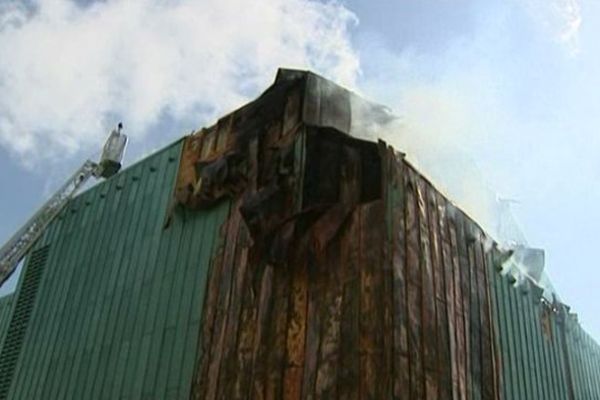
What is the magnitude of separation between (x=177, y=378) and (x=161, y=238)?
4.25 meters

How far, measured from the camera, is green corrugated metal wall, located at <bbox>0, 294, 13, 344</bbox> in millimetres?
23594

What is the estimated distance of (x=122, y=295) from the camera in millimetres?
18906

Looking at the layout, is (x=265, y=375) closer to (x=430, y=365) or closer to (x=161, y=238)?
(x=430, y=365)

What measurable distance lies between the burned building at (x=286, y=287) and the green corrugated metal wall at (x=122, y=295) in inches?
2.2

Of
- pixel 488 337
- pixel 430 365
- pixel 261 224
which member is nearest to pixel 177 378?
pixel 261 224

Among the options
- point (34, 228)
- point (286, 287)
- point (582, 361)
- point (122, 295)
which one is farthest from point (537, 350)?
point (34, 228)

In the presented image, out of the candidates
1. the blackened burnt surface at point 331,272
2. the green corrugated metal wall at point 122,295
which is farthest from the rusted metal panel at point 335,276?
the green corrugated metal wall at point 122,295

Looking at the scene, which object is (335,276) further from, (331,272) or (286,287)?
(286,287)

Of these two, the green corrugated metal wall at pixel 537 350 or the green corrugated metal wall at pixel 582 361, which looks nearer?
the green corrugated metal wall at pixel 537 350

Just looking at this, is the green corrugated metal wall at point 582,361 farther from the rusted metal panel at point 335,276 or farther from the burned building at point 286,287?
the rusted metal panel at point 335,276

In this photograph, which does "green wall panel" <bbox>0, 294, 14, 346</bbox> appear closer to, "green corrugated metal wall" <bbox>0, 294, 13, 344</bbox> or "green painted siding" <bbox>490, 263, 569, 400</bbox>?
"green corrugated metal wall" <bbox>0, 294, 13, 344</bbox>

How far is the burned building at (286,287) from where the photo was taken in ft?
45.8

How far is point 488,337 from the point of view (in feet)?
56.1

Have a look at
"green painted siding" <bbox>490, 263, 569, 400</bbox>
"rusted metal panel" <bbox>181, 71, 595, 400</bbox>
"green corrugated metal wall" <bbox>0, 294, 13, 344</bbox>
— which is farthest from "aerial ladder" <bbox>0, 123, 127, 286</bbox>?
"green painted siding" <bbox>490, 263, 569, 400</bbox>
